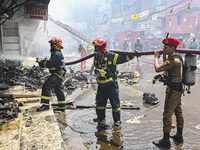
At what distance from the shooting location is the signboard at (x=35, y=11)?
32.9ft

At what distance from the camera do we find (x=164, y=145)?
3566 millimetres

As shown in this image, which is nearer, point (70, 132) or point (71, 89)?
point (70, 132)

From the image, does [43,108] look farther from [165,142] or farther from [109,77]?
[165,142]

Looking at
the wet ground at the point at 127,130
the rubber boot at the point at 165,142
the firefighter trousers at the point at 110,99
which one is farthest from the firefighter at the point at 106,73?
the rubber boot at the point at 165,142

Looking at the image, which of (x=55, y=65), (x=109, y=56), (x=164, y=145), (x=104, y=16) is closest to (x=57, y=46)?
(x=55, y=65)

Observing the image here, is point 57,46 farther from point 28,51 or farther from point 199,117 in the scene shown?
point 28,51

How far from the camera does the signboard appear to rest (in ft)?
32.9

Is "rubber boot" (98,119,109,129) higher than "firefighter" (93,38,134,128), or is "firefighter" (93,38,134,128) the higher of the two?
"firefighter" (93,38,134,128)

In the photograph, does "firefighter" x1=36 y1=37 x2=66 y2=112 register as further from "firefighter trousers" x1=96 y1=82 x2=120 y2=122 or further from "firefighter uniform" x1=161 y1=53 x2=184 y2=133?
"firefighter uniform" x1=161 y1=53 x2=184 y2=133

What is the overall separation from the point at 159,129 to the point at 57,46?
3.34m

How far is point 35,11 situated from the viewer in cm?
1018

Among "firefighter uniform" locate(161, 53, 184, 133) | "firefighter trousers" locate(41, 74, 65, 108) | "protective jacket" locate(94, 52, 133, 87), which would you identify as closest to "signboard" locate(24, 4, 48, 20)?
"firefighter trousers" locate(41, 74, 65, 108)

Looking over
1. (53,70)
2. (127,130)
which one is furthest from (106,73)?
(53,70)

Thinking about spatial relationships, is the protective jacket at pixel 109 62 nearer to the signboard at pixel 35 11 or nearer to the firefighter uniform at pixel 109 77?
the firefighter uniform at pixel 109 77
